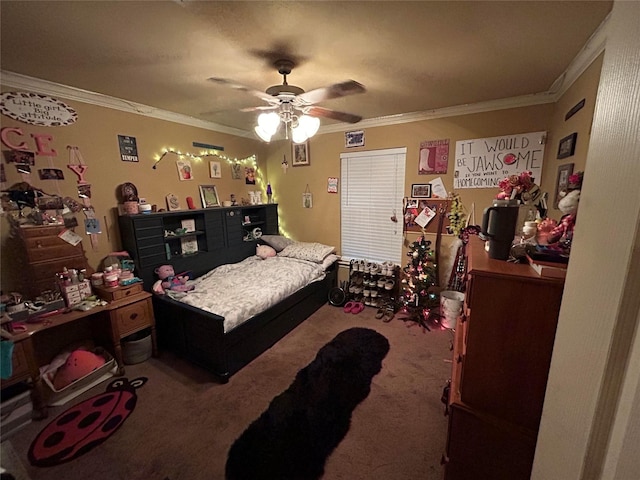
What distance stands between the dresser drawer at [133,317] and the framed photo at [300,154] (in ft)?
8.54

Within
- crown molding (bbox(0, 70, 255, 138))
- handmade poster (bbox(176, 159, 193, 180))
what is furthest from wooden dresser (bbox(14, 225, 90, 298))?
handmade poster (bbox(176, 159, 193, 180))

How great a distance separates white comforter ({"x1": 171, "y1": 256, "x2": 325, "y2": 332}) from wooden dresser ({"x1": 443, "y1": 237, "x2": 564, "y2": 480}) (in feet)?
5.59

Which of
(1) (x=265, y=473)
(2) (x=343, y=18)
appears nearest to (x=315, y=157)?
(2) (x=343, y=18)

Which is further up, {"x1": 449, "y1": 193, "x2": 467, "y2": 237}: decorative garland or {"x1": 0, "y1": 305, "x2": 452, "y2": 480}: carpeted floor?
{"x1": 449, "y1": 193, "x2": 467, "y2": 237}: decorative garland

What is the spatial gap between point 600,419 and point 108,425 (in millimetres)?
2509

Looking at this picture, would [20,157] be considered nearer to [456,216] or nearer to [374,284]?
[374,284]

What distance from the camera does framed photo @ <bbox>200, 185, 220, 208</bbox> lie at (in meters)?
3.31

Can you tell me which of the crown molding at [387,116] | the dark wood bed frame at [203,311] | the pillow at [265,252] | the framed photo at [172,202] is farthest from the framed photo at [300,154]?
the framed photo at [172,202]

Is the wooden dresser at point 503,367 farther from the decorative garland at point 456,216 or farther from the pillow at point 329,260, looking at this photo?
the pillow at point 329,260

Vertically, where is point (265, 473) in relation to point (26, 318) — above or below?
below

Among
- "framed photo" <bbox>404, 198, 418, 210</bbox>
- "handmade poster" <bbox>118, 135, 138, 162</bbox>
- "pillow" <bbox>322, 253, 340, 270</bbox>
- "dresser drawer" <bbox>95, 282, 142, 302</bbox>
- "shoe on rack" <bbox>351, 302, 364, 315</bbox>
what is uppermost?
"handmade poster" <bbox>118, 135, 138, 162</bbox>

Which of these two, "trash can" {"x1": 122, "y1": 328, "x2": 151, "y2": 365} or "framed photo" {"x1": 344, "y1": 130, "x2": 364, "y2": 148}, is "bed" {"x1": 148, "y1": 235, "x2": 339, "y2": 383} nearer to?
"trash can" {"x1": 122, "y1": 328, "x2": 151, "y2": 365}

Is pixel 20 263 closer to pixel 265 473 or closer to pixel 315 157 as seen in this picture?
pixel 265 473

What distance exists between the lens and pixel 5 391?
1.69 m
